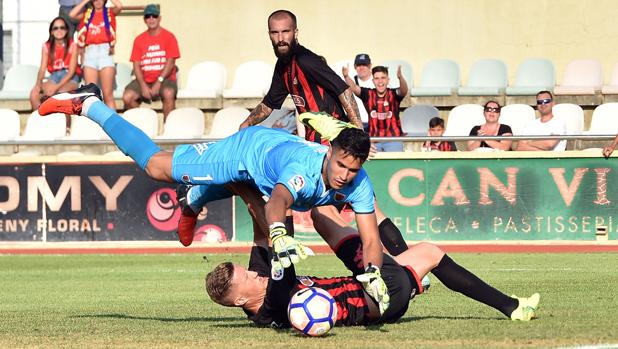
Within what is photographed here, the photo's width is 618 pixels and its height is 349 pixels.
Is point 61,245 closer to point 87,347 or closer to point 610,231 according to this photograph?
point 610,231

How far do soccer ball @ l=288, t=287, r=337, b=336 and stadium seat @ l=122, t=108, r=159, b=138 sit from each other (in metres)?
12.1

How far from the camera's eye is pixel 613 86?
19969 mm

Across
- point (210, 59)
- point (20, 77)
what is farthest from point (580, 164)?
point (20, 77)

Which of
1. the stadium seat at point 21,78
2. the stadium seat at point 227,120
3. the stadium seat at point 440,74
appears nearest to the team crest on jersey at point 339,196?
the stadium seat at point 227,120

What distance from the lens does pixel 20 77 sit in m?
22.5

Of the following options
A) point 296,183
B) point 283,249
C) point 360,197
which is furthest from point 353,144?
point 283,249

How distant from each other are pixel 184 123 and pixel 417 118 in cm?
370

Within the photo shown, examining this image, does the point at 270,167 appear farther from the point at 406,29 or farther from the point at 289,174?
the point at 406,29

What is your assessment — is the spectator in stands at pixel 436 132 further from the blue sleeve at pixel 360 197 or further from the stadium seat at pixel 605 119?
the blue sleeve at pixel 360 197

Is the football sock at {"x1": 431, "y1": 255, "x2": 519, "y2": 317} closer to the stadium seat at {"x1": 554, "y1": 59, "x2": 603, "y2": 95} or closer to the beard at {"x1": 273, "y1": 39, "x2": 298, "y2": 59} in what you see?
the beard at {"x1": 273, "y1": 39, "x2": 298, "y2": 59}

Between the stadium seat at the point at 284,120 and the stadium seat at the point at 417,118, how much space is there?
197 centimetres

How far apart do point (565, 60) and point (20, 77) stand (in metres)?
9.78

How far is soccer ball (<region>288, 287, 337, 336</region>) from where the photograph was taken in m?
7.70

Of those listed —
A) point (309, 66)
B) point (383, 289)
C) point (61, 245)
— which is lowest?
point (61, 245)
